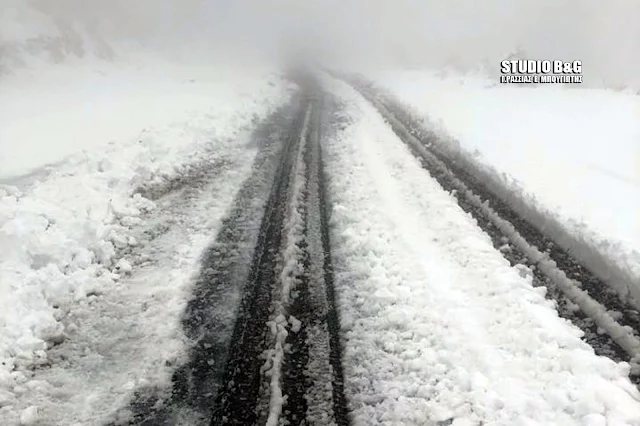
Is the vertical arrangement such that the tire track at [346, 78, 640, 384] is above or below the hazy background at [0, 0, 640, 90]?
below

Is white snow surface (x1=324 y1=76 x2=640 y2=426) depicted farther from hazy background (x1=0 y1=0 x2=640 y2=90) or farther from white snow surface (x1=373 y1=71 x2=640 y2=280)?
hazy background (x1=0 y1=0 x2=640 y2=90)

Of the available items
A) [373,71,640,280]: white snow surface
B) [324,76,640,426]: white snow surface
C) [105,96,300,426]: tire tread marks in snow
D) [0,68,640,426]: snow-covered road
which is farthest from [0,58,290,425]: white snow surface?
[373,71,640,280]: white snow surface

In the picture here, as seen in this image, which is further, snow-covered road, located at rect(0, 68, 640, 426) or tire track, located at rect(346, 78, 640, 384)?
tire track, located at rect(346, 78, 640, 384)

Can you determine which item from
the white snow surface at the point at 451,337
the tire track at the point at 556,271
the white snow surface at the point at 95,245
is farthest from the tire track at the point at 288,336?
the tire track at the point at 556,271

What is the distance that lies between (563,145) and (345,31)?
6065 centimetres

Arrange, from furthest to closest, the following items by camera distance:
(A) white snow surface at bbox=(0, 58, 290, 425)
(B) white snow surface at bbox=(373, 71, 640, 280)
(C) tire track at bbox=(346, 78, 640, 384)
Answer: (B) white snow surface at bbox=(373, 71, 640, 280) < (C) tire track at bbox=(346, 78, 640, 384) < (A) white snow surface at bbox=(0, 58, 290, 425)

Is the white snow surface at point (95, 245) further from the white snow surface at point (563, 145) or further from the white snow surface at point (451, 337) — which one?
the white snow surface at point (563, 145)

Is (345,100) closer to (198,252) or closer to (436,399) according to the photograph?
(198,252)

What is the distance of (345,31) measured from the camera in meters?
67.4

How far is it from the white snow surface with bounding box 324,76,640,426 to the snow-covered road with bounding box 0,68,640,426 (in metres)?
0.02

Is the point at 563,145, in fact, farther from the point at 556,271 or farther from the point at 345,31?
the point at 345,31

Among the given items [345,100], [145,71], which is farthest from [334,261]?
[145,71]

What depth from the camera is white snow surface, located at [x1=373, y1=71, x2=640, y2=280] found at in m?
6.76

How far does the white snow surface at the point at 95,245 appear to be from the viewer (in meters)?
3.99
